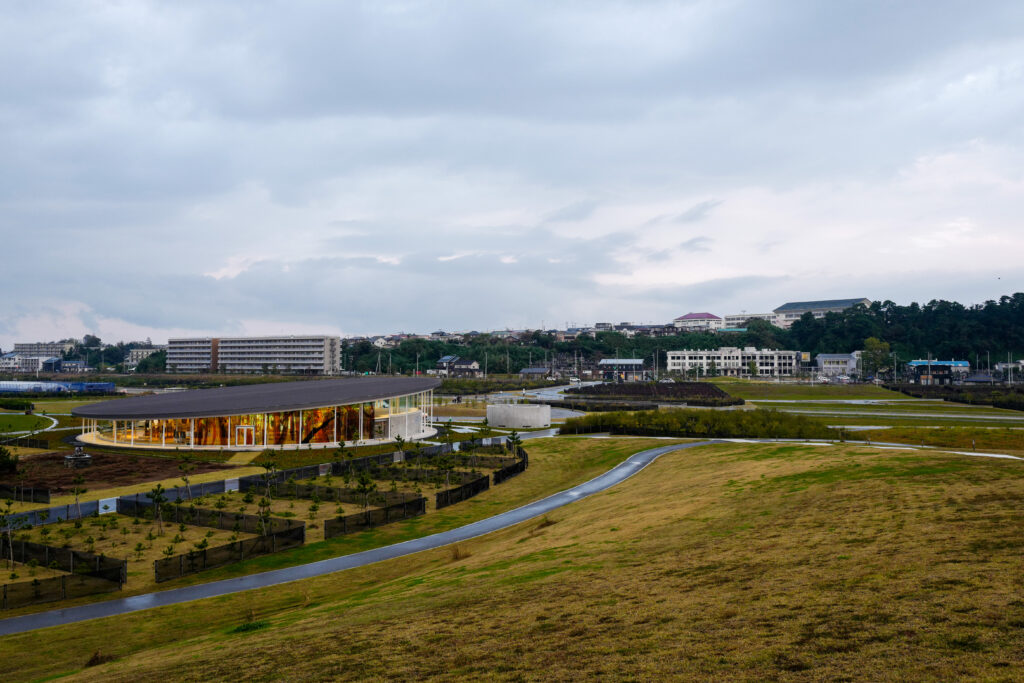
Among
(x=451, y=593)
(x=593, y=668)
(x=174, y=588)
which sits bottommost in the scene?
(x=174, y=588)

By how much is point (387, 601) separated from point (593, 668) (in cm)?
1152

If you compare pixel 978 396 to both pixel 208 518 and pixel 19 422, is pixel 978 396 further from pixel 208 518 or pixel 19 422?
pixel 19 422

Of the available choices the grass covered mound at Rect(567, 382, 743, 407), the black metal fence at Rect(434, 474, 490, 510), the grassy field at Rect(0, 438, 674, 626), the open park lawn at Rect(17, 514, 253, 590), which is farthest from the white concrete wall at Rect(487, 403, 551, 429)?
the open park lawn at Rect(17, 514, 253, 590)

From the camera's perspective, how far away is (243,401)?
234ft

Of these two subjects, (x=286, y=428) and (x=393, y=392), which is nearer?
(x=286, y=428)

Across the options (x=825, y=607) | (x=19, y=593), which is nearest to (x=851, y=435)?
(x=825, y=607)

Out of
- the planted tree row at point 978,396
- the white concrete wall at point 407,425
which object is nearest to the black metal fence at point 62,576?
the white concrete wall at point 407,425

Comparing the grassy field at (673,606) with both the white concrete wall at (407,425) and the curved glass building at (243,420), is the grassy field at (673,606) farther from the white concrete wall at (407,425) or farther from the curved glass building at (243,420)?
the white concrete wall at (407,425)

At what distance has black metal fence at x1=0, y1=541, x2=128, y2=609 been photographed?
87.8ft

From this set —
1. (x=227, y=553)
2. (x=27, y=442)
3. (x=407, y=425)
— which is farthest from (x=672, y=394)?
(x=227, y=553)

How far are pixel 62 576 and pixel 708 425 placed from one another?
65.0 m

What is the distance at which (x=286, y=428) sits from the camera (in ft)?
226

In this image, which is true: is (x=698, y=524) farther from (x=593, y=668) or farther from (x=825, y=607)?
(x=593, y=668)

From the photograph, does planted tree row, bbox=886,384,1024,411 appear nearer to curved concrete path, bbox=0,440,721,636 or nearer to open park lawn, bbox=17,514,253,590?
curved concrete path, bbox=0,440,721,636
